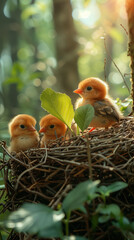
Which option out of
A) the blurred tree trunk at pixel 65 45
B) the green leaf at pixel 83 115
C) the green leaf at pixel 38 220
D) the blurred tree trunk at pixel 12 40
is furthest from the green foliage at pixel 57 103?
the blurred tree trunk at pixel 12 40

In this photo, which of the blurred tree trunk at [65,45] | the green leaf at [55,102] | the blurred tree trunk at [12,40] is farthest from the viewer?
the blurred tree trunk at [12,40]

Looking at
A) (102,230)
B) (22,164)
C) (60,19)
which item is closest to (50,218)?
(102,230)

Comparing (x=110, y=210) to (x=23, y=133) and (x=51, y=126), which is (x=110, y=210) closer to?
(x=51, y=126)

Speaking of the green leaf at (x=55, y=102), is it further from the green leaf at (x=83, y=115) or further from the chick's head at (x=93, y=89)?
the chick's head at (x=93, y=89)

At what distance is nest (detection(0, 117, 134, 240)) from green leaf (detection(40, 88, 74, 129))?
358 mm

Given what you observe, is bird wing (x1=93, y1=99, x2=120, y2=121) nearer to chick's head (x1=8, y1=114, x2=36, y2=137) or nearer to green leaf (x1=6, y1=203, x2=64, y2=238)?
chick's head (x1=8, y1=114, x2=36, y2=137)

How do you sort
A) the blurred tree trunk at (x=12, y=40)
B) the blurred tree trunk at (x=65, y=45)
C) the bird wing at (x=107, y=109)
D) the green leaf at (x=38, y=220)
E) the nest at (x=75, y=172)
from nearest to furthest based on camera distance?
the green leaf at (x=38, y=220) < the nest at (x=75, y=172) < the bird wing at (x=107, y=109) < the blurred tree trunk at (x=65, y=45) < the blurred tree trunk at (x=12, y=40)

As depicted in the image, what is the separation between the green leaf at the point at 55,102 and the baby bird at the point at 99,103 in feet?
1.53

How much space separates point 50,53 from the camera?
53.5 feet

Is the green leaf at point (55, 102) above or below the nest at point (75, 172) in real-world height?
above

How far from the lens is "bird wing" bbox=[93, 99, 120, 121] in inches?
99.6

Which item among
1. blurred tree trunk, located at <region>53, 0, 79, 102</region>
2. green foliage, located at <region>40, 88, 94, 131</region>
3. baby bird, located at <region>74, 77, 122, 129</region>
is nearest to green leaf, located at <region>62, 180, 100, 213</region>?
green foliage, located at <region>40, 88, 94, 131</region>

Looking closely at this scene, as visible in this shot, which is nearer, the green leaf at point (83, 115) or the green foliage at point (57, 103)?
the green leaf at point (83, 115)

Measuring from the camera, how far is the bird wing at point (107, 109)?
8.30 feet
